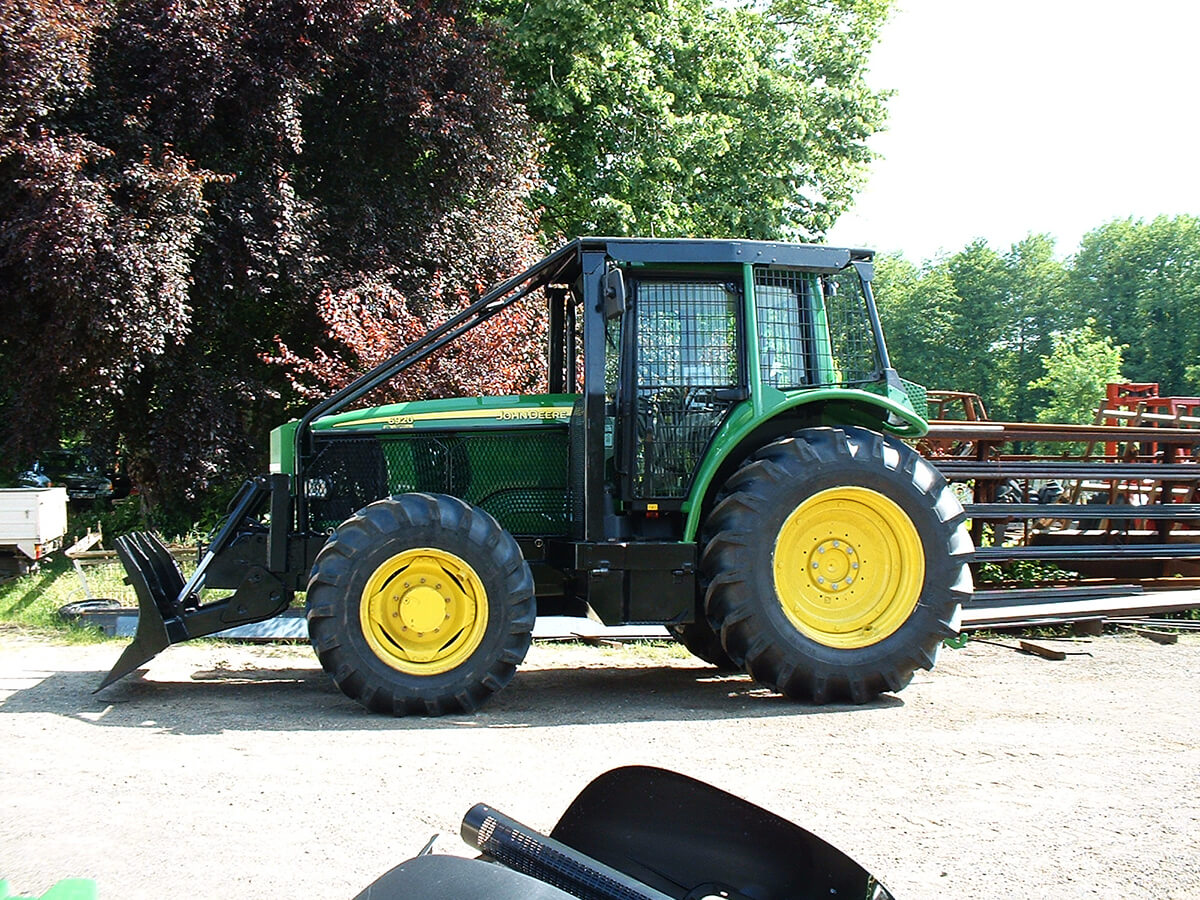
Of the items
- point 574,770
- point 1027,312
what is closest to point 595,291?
point 574,770

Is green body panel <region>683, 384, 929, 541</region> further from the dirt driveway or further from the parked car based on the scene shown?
the parked car

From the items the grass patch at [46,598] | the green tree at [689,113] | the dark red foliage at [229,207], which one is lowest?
the grass patch at [46,598]

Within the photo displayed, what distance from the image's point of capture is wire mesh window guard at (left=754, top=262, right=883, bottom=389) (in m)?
6.87

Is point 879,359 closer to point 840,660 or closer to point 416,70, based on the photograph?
point 840,660

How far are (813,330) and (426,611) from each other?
287 cm

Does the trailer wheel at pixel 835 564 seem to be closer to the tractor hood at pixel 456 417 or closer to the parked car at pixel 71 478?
the tractor hood at pixel 456 417

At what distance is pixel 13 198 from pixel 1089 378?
34.1m

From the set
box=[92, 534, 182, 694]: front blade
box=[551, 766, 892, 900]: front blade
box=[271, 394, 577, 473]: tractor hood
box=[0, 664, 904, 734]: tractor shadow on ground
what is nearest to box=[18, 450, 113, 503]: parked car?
box=[0, 664, 904, 734]: tractor shadow on ground

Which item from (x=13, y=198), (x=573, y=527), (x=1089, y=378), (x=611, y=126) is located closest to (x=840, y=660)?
(x=573, y=527)

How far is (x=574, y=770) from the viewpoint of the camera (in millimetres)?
5000

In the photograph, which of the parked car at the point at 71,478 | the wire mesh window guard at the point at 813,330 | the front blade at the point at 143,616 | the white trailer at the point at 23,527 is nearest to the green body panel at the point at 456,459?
the front blade at the point at 143,616

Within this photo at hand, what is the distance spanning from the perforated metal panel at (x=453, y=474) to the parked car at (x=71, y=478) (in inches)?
429

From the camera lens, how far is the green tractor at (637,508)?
630cm

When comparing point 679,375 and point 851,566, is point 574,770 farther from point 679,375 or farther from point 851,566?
point 679,375
